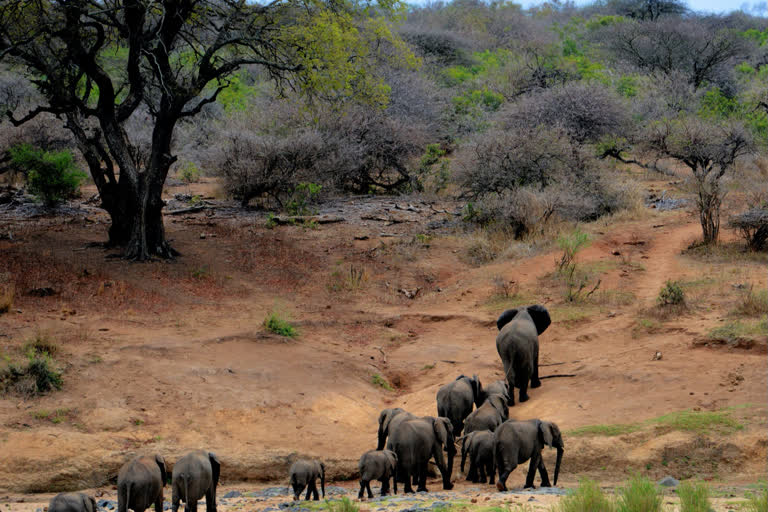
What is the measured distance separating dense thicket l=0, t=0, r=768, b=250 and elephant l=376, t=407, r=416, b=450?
1046 centimetres

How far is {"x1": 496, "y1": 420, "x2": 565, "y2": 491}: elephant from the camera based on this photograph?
7.66 metres

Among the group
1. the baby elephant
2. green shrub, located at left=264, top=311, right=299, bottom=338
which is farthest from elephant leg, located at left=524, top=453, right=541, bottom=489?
green shrub, located at left=264, top=311, right=299, bottom=338

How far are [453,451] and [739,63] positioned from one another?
44.4 m

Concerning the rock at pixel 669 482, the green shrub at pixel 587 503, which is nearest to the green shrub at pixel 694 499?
the green shrub at pixel 587 503

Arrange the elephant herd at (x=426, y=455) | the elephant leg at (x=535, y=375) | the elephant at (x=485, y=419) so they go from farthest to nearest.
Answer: the elephant leg at (x=535, y=375)
the elephant at (x=485, y=419)
the elephant herd at (x=426, y=455)

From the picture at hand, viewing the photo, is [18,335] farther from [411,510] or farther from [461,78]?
[461,78]

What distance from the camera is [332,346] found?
13703mm

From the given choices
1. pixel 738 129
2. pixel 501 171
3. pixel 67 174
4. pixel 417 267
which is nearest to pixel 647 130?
pixel 738 129

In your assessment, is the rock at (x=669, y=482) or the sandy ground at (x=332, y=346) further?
the sandy ground at (x=332, y=346)

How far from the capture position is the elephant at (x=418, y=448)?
800 centimetres

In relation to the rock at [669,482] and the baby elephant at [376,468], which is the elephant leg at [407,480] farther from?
the rock at [669,482]

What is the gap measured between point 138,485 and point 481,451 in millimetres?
3515

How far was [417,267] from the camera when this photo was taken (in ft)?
62.1

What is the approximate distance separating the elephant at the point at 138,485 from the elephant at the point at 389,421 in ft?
8.76
